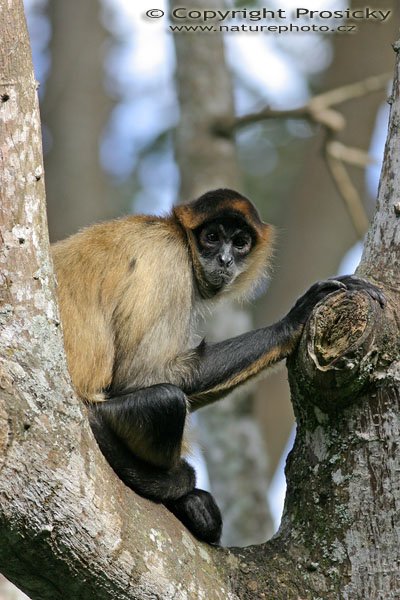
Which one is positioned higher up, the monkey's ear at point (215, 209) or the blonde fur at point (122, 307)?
the monkey's ear at point (215, 209)

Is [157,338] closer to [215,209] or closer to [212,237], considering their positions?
[212,237]

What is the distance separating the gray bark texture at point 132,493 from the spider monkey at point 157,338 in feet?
2.08

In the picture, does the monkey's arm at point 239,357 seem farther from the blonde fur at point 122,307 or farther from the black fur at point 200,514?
the black fur at point 200,514

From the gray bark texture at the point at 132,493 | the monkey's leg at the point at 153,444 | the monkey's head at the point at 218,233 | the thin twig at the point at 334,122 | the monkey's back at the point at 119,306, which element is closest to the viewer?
the gray bark texture at the point at 132,493

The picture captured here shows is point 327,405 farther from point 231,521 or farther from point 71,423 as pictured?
point 231,521

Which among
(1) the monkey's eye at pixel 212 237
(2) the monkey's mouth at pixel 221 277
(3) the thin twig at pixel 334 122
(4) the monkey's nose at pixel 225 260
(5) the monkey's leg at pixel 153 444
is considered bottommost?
(5) the monkey's leg at pixel 153 444

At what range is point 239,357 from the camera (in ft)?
22.9

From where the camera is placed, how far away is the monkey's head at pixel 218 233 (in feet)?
25.7

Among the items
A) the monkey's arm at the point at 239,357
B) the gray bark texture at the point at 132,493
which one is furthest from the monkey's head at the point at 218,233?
the gray bark texture at the point at 132,493

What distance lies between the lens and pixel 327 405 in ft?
17.2

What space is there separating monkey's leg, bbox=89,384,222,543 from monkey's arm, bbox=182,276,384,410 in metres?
0.74

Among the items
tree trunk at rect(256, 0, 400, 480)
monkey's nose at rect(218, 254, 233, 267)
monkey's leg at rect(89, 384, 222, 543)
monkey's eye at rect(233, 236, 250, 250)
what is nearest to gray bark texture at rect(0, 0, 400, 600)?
monkey's leg at rect(89, 384, 222, 543)

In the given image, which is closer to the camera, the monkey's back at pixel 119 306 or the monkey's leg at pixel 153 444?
the monkey's leg at pixel 153 444

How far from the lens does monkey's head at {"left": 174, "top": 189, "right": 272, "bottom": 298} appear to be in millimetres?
7840
